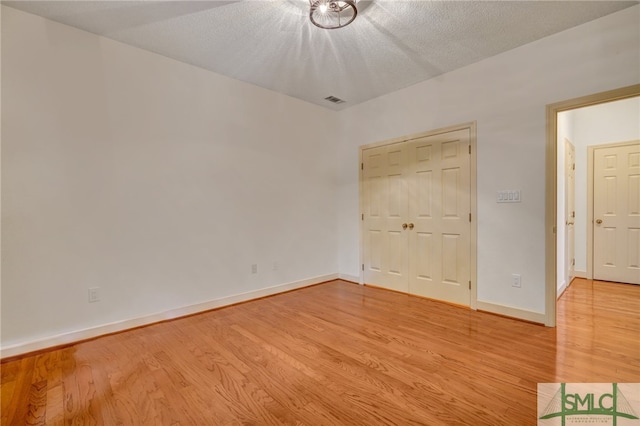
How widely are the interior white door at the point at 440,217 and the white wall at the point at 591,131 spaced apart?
7.75ft

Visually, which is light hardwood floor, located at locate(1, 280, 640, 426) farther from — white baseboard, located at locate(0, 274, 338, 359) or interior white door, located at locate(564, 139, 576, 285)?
interior white door, located at locate(564, 139, 576, 285)

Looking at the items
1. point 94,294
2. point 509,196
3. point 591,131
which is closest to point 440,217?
point 509,196

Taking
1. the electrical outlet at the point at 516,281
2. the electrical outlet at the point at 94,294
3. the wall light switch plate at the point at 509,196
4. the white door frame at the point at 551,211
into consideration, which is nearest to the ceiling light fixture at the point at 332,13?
the white door frame at the point at 551,211

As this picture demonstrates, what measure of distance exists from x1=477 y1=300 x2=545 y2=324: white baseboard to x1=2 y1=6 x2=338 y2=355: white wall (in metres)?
2.43

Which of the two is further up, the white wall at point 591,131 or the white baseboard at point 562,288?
the white wall at point 591,131

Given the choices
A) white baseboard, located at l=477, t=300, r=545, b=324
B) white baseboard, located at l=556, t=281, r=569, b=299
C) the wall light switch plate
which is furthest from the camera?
white baseboard, located at l=556, t=281, r=569, b=299

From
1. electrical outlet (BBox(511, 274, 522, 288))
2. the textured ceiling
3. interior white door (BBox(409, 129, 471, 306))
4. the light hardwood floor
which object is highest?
the textured ceiling

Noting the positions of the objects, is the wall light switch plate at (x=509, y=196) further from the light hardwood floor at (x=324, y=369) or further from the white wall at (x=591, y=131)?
the white wall at (x=591, y=131)

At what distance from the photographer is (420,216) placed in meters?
3.64

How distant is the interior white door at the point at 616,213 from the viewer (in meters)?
4.11

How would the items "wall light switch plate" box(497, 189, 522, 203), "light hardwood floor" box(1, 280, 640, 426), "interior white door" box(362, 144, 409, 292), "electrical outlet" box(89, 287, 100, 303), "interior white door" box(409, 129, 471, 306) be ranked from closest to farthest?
"light hardwood floor" box(1, 280, 640, 426) < "electrical outlet" box(89, 287, 100, 303) < "wall light switch plate" box(497, 189, 522, 203) < "interior white door" box(409, 129, 471, 306) < "interior white door" box(362, 144, 409, 292)

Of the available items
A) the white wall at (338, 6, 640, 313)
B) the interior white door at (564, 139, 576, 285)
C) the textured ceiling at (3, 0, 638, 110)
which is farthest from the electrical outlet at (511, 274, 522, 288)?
the textured ceiling at (3, 0, 638, 110)

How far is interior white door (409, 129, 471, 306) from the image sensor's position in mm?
3252

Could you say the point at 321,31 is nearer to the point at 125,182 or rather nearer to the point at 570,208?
the point at 125,182
